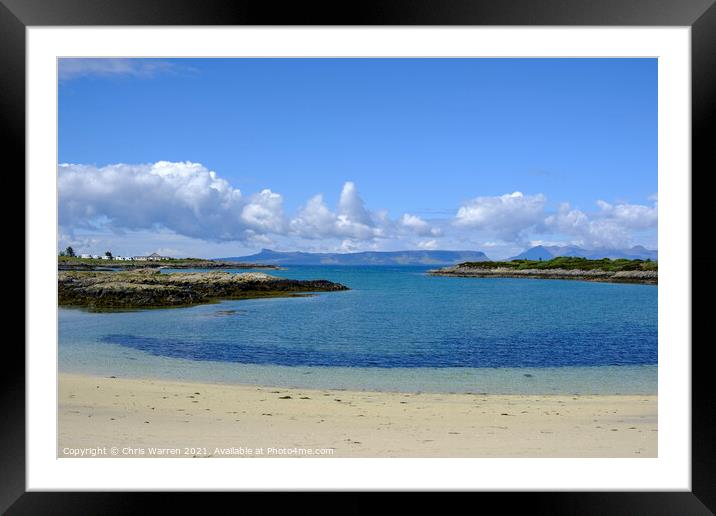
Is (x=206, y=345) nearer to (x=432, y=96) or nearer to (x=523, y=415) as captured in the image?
(x=523, y=415)

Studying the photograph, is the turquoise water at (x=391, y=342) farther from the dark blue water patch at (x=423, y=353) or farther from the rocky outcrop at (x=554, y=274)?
the rocky outcrop at (x=554, y=274)

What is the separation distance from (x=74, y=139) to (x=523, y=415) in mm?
6497

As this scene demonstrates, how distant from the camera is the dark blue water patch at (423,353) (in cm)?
703

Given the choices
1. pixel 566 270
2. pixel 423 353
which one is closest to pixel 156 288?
pixel 423 353

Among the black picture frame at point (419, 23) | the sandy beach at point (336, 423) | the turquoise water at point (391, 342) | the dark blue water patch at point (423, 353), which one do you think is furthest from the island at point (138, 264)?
the black picture frame at point (419, 23)

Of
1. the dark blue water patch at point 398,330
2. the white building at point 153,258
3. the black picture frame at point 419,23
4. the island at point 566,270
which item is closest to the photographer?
the black picture frame at point 419,23

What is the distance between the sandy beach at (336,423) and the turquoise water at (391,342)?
906 millimetres

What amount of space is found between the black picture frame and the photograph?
30 cm

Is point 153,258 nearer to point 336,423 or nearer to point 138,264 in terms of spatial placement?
point 138,264

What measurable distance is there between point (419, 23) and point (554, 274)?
17693 mm

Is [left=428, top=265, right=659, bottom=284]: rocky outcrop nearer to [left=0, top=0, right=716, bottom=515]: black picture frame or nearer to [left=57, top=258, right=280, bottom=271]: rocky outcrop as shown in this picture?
[left=57, top=258, right=280, bottom=271]: rocky outcrop

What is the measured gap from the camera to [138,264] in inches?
450

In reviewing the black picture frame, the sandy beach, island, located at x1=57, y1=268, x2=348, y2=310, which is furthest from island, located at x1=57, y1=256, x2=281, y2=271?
the black picture frame

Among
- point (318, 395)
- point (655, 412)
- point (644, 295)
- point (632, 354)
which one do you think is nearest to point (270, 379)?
point (318, 395)
